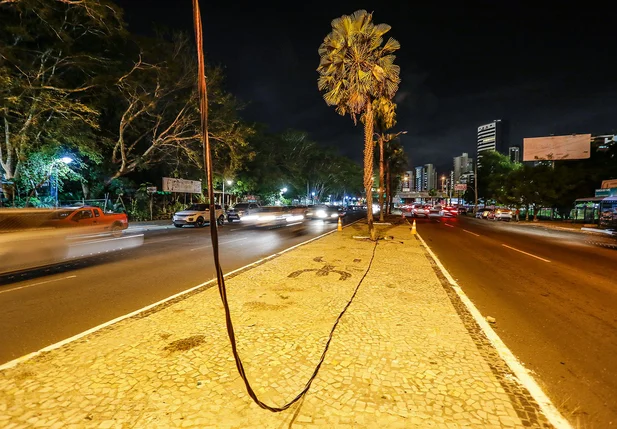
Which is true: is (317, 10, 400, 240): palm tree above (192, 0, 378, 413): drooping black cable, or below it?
above

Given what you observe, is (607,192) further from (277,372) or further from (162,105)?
A: (162,105)

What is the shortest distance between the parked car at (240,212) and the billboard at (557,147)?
34.6 m

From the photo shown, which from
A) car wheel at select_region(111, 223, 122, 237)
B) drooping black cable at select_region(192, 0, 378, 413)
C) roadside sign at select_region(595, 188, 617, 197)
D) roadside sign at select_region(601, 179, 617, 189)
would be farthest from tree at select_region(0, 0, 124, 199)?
roadside sign at select_region(601, 179, 617, 189)

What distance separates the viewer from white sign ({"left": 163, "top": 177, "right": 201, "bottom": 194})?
28.9 m

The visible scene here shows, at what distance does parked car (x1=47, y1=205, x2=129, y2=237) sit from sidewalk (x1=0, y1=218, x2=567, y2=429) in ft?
34.8

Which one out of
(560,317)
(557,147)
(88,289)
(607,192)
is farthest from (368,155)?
(557,147)

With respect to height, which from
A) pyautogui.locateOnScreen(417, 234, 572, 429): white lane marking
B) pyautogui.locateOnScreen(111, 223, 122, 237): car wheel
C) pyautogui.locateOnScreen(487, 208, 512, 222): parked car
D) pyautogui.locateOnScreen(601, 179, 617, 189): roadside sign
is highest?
pyautogui.locateOnScreen(601, 179, 617, 189): roadside sign

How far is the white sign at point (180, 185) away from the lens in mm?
28875

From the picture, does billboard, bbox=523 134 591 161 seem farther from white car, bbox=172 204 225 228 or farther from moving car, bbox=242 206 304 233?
white car, bbox=172 204 225 228

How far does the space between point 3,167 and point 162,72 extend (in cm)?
1133

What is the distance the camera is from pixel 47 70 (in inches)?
664

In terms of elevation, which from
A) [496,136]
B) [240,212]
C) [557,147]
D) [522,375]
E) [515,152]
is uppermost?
[496,136]

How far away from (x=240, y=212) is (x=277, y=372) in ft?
93.9

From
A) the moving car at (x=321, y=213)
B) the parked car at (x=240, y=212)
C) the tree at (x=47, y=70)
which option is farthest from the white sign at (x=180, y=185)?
the moving car at (x=321, y=213)
